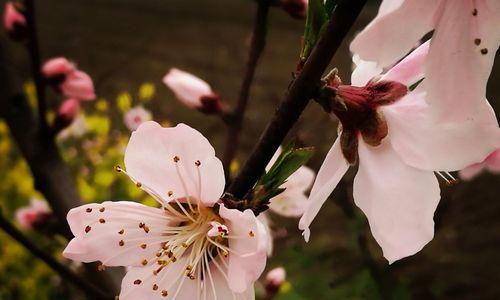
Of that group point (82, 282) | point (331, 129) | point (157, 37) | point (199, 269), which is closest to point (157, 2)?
point (157, 37)

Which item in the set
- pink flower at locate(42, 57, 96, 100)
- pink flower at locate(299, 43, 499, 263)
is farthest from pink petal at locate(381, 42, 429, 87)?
pink flower at locate(42, 57, 96, 100)

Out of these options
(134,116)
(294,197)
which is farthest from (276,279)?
(134,116)

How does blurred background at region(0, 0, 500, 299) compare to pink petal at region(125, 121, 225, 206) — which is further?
blurred background at region(0, 0, 500, 299)

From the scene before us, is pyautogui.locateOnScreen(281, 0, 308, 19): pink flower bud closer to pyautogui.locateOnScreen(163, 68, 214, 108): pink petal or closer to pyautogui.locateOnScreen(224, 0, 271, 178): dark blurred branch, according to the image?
pyautogui.locateOnScreen(224, 0, 271, 178): dark blurred branch

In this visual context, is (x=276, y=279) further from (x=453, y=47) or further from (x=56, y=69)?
(x=453, y=47)

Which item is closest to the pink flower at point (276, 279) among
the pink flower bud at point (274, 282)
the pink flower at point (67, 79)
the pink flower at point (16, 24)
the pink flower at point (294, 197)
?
the pink flower bud at point (274, 282)

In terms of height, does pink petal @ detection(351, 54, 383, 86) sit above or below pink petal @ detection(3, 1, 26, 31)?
above
